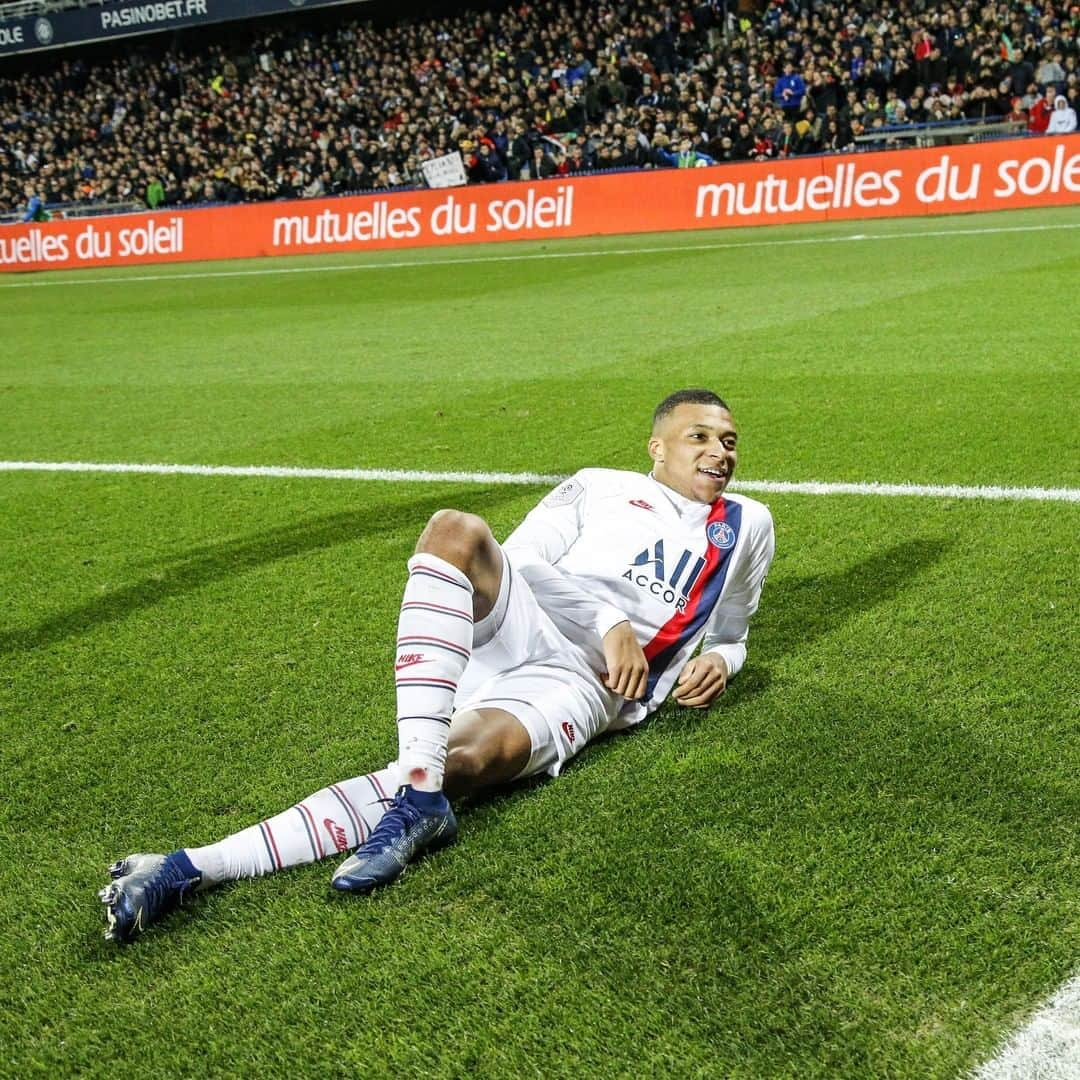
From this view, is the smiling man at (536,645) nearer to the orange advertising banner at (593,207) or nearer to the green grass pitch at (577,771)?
the green grass pitch at (577,771)

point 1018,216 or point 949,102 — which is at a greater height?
point 949,102

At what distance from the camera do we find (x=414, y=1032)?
2.23 meters

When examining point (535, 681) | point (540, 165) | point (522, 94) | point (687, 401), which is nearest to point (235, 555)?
point (687, 401)

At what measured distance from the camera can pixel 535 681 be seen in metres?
3.21

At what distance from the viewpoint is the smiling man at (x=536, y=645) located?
9.03 feet

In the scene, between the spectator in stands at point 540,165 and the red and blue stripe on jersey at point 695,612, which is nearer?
the red and blue stripe on jersey at point 695,612

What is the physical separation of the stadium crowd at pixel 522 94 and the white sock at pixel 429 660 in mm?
20287

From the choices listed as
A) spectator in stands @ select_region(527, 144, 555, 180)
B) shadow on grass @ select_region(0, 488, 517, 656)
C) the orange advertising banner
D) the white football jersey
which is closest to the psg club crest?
the white football jersey

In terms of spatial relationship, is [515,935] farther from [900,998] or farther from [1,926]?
[1,926]

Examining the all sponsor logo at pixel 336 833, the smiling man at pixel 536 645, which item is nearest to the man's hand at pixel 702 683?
the smiling man at pixel 536 645

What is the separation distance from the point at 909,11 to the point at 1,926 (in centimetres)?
2594

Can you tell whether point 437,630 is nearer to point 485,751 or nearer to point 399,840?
point 485,751

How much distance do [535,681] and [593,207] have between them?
60.9ft

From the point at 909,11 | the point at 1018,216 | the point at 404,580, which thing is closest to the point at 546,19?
the point at 909,11
